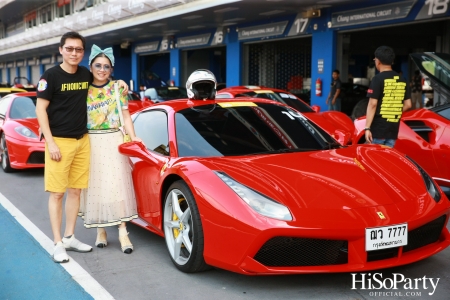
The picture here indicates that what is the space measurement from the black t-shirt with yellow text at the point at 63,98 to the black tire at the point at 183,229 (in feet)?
3.12

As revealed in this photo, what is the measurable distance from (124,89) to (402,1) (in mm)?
10029

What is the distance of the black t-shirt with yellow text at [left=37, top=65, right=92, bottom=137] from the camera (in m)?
4.23

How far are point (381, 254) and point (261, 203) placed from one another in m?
0.80

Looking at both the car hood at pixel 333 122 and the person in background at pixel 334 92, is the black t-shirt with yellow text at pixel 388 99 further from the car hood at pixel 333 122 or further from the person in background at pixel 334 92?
the person in background at pixel 334 92

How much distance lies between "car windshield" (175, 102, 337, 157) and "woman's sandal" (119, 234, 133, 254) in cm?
92

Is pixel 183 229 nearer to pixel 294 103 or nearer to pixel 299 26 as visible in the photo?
pixel 294 103

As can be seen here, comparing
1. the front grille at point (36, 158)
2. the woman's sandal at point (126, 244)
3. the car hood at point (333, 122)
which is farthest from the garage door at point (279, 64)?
the woman's sandal at point (126, 244)

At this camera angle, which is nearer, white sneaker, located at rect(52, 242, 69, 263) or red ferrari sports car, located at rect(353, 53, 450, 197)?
white sneaker, located at rect(52, 242, 69, 263)

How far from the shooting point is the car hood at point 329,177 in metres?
3.50

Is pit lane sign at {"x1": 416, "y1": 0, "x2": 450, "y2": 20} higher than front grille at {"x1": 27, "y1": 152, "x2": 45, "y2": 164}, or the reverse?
pit lane sign at {"x1": 416, "y1": 0, "x2": 450, "y2": 20}

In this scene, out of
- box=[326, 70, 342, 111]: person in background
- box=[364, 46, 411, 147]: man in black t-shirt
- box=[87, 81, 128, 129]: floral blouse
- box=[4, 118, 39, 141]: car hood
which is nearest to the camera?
box=[87, 81, 128, 129]: floral blouse

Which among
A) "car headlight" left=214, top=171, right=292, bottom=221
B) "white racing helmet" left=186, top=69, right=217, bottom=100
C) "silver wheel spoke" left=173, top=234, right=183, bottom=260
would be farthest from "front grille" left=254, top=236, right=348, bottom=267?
"white racing helmet" left=186, top=69, right=217, bottom=100

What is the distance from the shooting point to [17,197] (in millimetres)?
7059

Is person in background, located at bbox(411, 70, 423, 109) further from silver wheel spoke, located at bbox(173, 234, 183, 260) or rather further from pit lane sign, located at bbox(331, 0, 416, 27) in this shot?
silver wheel spoke, located at bbox(173, 234, 183, 260)
